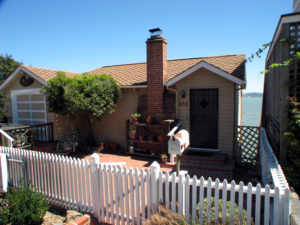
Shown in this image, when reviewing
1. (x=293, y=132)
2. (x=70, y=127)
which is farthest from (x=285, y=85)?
(x=70, y=127)

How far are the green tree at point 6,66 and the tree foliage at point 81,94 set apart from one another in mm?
20085

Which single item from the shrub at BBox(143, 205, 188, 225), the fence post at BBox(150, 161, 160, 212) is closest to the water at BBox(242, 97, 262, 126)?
the fence post at BBox(150, 161, 160, 212)

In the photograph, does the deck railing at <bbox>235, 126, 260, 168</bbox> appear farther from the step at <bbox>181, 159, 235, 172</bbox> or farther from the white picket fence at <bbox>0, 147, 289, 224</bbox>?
the white picket fence at <bbox>0, 147, 289, 224</bbox>

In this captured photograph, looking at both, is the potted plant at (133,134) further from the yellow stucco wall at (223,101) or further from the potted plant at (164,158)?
the yellow stucco wall at (223,101)

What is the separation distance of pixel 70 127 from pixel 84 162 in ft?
22.4

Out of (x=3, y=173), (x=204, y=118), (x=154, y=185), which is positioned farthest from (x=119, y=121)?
(x=154, y=185)

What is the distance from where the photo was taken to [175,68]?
10.2 meters

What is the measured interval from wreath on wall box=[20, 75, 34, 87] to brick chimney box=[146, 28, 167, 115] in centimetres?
599

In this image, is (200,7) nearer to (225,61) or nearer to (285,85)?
(225,61)

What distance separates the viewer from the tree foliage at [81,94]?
823cm

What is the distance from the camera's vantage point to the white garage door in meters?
10.7

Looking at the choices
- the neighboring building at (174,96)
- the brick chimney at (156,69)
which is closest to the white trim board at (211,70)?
the neighboring building at (174,96)

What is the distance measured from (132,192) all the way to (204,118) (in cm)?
488

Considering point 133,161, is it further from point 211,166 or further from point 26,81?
point 26,81
